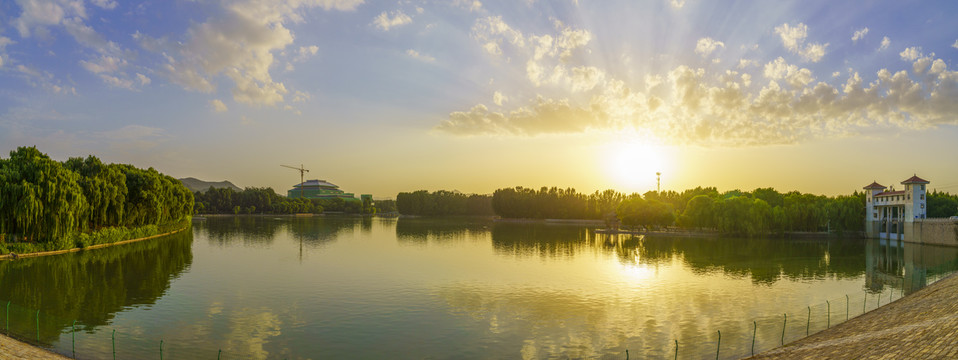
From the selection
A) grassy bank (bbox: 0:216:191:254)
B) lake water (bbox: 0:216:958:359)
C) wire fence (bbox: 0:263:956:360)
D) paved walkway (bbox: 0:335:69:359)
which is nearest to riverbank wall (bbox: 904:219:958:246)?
lake water (bbox: 0:216:958:359)

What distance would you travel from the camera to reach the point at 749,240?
96000 mm

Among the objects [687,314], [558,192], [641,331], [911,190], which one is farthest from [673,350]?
[558,192]

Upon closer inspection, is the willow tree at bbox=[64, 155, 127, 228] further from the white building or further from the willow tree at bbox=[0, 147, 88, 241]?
the white building

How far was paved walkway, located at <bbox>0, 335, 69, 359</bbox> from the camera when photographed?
20.0 meters

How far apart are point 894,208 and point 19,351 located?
128158 millimetres

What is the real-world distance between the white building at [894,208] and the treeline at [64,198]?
416 feet

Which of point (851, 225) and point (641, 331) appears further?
point (851, 225)

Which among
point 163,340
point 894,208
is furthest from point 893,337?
point 894,208

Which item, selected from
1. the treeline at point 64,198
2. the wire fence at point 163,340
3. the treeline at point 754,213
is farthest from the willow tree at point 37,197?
the treeline at point 754,213

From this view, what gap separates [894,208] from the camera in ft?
328

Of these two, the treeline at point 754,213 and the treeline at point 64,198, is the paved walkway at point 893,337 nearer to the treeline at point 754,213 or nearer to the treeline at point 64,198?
the treeline at point 64,198

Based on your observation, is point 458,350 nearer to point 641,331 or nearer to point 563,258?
point 641,331

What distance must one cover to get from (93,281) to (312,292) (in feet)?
63.7

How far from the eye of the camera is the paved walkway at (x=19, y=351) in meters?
20.0
